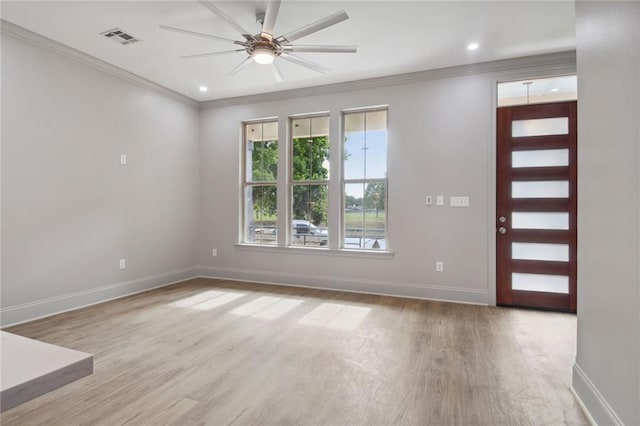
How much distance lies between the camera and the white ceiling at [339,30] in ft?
9.51

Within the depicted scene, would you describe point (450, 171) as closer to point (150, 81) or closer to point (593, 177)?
point (593, 177)

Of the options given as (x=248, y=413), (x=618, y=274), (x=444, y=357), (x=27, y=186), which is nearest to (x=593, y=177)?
(x=618, y=274)

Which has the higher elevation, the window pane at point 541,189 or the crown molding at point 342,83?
the crown molding at point 342,83

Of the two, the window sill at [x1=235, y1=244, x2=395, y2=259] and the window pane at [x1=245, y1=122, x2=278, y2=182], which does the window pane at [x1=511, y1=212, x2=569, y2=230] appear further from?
the window pane at [x1=245, y1=122, x2=278, y2=182]

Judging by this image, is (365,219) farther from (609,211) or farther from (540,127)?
Answer: (609,211)

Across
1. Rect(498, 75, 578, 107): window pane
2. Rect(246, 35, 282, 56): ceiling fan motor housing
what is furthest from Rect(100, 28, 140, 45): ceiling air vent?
Rect(498, 75, 578, 107): window pane

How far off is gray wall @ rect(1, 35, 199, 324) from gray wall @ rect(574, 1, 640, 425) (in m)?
4.75

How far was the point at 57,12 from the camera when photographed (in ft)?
9.85

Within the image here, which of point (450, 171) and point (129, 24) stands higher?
point (129, 24)

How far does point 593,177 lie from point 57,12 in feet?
14.5

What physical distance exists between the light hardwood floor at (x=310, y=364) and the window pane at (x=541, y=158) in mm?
1735

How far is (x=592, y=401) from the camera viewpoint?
5.98ft

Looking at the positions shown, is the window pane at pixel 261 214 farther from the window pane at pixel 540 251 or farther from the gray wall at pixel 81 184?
the window pane at pixel 540 251

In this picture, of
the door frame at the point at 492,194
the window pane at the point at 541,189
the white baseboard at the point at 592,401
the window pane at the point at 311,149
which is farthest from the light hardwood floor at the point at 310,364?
the window pane at the point at 311,149
